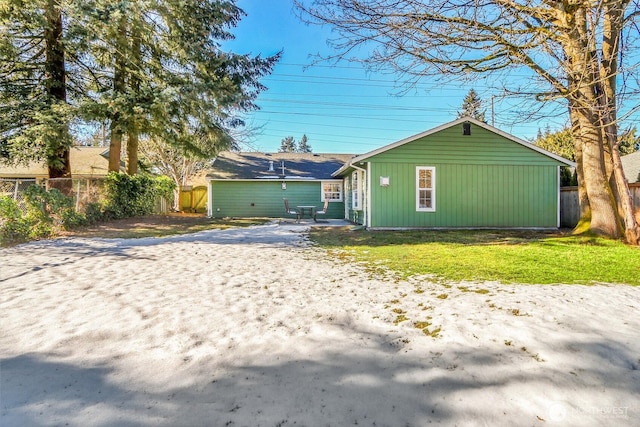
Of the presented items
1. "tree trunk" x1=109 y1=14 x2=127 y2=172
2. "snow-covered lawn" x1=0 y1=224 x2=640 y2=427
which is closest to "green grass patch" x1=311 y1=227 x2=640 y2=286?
"snow-covered lawn" x1=0 y1=224 x2=640 y2=427

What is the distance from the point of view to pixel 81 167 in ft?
68.1

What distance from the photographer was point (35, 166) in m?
20.2

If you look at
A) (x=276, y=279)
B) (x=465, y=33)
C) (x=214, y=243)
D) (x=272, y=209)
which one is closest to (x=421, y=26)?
(x=465, y=33)

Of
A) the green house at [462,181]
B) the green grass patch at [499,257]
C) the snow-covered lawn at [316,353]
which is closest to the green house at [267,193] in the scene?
the green house at [462,181]

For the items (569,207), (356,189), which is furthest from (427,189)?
(569,207)

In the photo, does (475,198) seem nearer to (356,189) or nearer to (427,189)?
(427,189)

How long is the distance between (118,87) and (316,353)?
43.2 ft

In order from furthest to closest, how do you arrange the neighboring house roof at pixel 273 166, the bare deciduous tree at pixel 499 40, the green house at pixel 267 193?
the neighboring house roof at pixel 273 166
the green house at pixel 267 193
the bare deciduous tree at pixel 499 40

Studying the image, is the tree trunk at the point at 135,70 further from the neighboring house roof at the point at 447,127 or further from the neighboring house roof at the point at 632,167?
the neighboring house roof at the point at 632,167

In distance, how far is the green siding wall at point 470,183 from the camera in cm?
1143

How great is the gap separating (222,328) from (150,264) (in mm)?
3275

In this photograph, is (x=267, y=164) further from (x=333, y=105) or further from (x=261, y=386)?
(x=261, y=386)

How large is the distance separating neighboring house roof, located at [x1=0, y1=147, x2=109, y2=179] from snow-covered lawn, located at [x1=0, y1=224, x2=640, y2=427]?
61.9ft

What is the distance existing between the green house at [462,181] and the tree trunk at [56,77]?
9.55 meters
